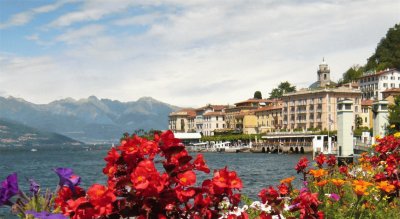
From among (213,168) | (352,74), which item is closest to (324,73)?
(352,74)

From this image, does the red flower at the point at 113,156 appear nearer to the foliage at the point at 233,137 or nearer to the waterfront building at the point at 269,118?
the foliage at the point at 233,137

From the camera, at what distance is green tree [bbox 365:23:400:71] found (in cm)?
11450

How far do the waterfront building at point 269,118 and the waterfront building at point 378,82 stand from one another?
64.0 ft

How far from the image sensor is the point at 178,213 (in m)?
3.15

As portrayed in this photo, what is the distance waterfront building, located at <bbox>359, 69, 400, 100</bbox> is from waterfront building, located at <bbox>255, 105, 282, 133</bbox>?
64.0 ft

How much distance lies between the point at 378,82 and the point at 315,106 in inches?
541

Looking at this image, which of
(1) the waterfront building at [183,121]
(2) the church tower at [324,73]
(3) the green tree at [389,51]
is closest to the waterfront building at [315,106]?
(3) the green tree at [389,51]

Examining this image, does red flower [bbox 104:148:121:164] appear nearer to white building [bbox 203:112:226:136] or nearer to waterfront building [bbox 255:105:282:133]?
waterfront building [bbox 255:105:282:133]

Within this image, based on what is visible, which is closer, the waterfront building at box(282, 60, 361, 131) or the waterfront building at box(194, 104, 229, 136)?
the waterfront building at box(282, 60, 361, 131)

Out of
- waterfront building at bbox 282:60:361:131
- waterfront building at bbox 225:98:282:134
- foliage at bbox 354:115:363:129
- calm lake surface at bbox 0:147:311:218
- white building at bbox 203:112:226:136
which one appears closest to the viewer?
calm lake surface at bbox 0:147:311:218

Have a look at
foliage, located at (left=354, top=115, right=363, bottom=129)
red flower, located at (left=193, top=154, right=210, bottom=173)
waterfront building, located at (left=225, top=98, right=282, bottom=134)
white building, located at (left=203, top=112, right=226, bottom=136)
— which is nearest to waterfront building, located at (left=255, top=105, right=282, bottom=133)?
waterfront building, located at (left=225, top=98, right=282, bottom=134)

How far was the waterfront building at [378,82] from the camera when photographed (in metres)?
113

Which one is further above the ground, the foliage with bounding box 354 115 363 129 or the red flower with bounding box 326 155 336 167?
the foliage with bounding box 354 115 363 129

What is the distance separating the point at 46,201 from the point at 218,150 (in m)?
123
